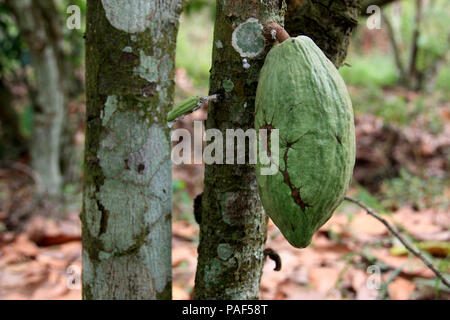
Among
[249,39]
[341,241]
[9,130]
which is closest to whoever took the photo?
[249,39]

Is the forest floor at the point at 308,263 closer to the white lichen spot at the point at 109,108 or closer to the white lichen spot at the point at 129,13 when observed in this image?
the white lichen spot at the point at 109,108

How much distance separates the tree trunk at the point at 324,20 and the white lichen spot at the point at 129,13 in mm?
318

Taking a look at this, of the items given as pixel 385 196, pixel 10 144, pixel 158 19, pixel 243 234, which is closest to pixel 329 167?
pixel 243 234

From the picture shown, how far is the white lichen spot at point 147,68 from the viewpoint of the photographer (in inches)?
36.1

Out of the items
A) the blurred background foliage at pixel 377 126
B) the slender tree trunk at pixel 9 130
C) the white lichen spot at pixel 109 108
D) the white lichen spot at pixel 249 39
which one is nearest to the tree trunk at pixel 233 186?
the white lichen spot at pixel 249 39

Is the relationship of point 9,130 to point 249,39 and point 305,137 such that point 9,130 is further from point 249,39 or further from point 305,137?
point 305,137

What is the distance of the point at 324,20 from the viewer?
3.00 feet

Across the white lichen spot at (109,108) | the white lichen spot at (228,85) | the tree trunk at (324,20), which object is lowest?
the white lichen spot at (109,108)

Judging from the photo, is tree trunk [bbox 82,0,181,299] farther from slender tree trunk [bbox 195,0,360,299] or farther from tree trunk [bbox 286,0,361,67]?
tree trunk [bbox 286,0,361,67]

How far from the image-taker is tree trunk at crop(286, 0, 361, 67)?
911 millimetres

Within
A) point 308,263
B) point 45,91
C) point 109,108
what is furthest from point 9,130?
point 109,108

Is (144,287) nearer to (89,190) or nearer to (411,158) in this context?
(89,190)

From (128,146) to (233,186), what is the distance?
0.26 meters

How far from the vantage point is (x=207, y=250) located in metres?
0.91
